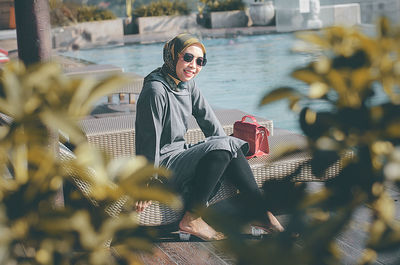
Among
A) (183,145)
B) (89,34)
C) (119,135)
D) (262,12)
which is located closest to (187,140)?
(119,135)

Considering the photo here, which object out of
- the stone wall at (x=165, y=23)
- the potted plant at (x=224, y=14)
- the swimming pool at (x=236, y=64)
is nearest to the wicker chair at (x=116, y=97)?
the swimming pool at (x=236, y=64)

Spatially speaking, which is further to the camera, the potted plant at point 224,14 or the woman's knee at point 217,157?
the potted plant at point 224,14

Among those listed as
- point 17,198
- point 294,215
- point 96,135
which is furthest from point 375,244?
point 96,135

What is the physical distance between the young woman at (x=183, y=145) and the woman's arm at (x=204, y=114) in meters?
0.07

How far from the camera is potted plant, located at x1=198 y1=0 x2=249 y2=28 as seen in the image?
2381 centimetres

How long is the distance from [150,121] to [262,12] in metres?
20.2

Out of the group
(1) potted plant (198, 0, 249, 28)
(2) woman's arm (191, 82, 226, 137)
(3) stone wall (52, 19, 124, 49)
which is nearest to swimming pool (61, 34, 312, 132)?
(2) woman's arm (191, 82, 226, 137)

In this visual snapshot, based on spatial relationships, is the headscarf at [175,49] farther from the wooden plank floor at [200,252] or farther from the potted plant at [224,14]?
the potted plant at [224,14]

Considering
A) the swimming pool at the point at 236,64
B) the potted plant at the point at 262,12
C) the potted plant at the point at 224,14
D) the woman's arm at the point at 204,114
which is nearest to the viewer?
the woman's arm at the point at 204,114

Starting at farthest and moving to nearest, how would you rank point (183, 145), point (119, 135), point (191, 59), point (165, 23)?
point (165, 23)
point (119, 135)
point (183, 145)
point (191, 59)

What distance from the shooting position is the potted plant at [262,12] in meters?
23.0

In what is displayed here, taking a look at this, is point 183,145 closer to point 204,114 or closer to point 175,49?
point 204,114

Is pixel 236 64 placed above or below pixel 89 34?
below

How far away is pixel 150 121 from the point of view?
3557 mm
